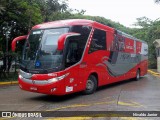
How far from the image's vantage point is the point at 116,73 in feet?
47.1

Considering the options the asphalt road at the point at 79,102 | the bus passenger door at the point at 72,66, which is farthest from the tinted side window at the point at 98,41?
the asphalt road at the point at 79,102

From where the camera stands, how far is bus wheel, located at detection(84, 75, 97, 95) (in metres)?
11.7

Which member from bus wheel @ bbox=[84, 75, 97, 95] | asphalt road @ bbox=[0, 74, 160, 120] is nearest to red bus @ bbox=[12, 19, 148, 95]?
bus wheel @ bbox=[84, 75, 97, 95]

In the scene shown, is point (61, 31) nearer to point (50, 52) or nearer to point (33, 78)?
point (50, 52)

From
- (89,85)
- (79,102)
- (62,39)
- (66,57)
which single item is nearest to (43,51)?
(66,57)

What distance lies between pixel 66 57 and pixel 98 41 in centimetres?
264

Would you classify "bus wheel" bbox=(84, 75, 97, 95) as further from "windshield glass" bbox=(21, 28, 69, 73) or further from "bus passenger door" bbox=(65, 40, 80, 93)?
"windshield glass" bbox=(21, 28, 69, 73)

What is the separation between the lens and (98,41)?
40.1 ft

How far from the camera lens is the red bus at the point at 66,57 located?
9.84m

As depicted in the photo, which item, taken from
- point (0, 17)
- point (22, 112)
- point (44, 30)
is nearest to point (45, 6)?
point (0, 17)

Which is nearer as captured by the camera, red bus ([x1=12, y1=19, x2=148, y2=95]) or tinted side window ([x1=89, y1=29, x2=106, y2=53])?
red bus ([x1=12, y1=19, x2=148, y2=95])

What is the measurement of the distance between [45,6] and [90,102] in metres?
13.6

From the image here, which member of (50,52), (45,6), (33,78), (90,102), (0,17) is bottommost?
(90,102)

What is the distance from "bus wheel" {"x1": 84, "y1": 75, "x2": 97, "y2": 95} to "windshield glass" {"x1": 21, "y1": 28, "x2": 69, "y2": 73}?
233cm
